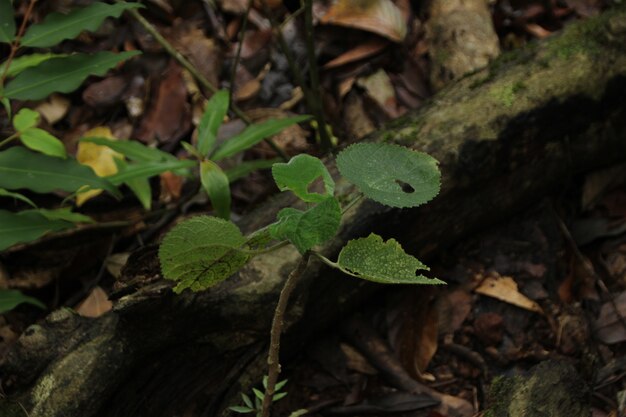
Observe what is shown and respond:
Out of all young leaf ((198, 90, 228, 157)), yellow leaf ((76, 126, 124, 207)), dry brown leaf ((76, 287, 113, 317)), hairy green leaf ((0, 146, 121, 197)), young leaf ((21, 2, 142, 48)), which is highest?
young leaf ((21, 2, 142, 48))

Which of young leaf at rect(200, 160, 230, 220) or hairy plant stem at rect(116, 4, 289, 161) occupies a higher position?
hairy plant stem at rect(116, 4, 289, 161)

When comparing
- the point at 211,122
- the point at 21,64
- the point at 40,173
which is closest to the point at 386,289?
the point at 211,122

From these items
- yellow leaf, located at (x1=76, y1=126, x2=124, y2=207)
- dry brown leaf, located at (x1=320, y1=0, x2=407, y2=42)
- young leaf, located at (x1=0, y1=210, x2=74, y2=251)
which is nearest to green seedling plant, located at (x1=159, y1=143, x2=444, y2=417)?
young leaf, located at (x1=0, y1=210, x2=74, y2=251)

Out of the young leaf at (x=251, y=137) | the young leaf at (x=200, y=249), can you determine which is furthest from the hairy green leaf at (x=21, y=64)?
the young leaf at (x=200, y=249)

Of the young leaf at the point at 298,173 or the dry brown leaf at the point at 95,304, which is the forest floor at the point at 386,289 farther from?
the young leaf at the point at 298,173

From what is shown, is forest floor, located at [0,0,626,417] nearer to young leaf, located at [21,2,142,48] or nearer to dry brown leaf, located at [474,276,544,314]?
dry brown leaf, located at [474,276,544,314]

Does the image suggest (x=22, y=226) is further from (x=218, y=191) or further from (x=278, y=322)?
(x=278, y=322)

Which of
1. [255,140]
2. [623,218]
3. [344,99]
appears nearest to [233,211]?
[255,140]

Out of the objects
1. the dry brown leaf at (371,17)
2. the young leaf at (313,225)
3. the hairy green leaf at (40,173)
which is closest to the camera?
the young leaf at (313,225)
